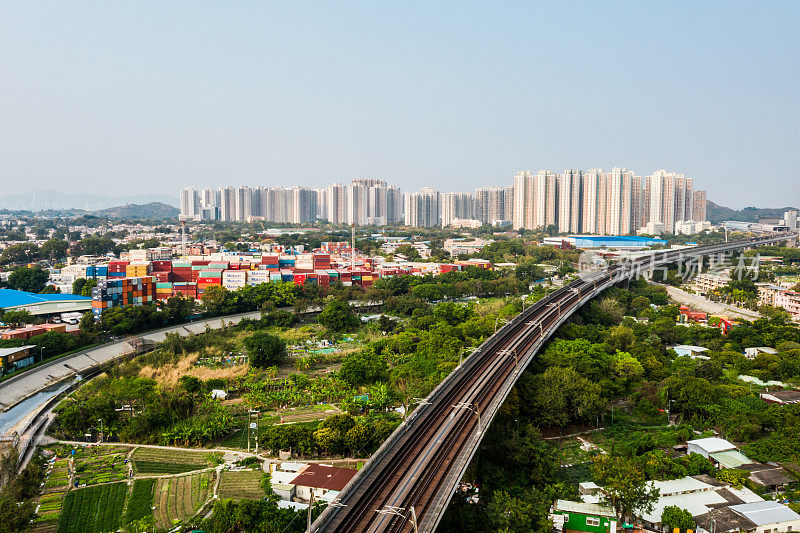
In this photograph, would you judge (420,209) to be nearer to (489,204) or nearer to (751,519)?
(489,204)

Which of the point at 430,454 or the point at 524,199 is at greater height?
the point at 524,199

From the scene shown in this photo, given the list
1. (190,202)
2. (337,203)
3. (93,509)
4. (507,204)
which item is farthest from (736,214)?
(93,509)

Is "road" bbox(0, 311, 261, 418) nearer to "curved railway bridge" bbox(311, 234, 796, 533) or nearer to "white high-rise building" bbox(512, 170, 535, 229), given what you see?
"curved railway bridge" bbox(311, 234, 796, 533)

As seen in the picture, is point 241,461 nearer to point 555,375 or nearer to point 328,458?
point 328,458

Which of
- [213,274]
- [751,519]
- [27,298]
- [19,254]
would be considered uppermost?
[19,254]

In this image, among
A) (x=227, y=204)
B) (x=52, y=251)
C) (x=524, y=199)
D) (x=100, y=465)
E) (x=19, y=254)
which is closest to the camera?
(x=100, y=465)
